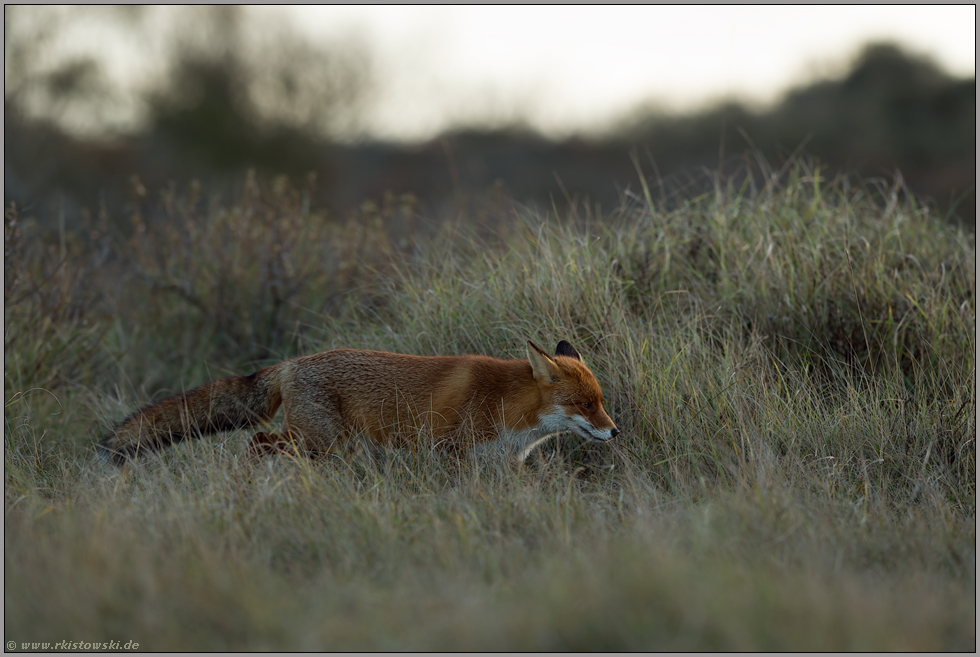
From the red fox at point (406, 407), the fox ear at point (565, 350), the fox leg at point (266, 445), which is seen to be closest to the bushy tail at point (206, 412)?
the red fox at point (406, 407)

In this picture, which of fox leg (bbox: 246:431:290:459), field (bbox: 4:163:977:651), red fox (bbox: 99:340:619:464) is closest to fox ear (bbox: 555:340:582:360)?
red fox (bbox: 99:340:619:464)

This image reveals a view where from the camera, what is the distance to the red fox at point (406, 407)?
3.94m

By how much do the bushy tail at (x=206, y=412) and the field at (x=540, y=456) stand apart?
0.63 feet

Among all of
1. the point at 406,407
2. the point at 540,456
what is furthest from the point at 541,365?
the point at 406,407

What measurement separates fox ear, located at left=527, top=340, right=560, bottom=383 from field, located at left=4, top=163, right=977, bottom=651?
472mm

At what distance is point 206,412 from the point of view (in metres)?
4.12

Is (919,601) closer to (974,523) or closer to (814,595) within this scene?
(814,595)

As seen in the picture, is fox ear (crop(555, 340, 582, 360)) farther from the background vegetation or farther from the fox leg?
the background vegetation

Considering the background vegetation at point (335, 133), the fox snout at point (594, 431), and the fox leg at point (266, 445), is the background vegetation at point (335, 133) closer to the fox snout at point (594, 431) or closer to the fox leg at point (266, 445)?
the fox snout at point (594, 431)

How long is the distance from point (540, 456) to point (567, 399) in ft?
1.44

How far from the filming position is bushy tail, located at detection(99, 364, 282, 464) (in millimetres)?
4078

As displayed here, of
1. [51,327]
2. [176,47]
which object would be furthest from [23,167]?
[51,327]

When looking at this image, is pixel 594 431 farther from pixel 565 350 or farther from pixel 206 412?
pixel 206 412

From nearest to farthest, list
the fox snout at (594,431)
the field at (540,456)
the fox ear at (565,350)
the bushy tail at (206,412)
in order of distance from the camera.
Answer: the field at (540,456), the fox snout at (594,431), the bushy tail at (206,412), the fox ear at (565,350)
